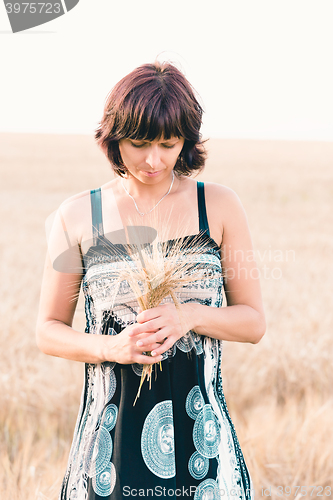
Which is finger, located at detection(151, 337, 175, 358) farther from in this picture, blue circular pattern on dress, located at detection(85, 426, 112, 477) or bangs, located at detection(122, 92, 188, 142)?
bangs, located at detection(122, 92, 188, 142)

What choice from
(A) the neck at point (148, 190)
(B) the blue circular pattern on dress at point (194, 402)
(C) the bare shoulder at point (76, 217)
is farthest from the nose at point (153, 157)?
(B) the blue circular pattern on dress at point (194, 402)

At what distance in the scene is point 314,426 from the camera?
323 centimetres

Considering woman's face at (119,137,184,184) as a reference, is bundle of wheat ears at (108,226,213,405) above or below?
below

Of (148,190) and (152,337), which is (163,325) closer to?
(152,337)

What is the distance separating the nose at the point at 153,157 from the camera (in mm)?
1520

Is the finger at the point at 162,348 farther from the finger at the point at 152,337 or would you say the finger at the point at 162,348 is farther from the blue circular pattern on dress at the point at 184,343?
the blue circular pattern on dress at the point at 184,343

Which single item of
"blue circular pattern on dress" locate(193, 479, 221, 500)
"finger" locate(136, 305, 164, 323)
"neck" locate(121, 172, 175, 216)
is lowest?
"blue circular pattern on dress" locate(193, 479, 221, 500)

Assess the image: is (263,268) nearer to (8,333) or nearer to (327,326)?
(327,326)

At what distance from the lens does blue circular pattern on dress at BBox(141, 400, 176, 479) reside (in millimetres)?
1529

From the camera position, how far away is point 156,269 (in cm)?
145

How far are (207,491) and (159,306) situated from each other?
0.61 metres

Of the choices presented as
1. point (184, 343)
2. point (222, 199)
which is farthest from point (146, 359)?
point (222, 199)

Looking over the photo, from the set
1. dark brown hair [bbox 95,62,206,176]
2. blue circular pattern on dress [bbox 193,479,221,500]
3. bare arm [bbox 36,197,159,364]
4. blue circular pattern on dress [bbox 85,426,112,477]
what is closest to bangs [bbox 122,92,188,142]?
dark brown hair [bbox 95,62,206,176]

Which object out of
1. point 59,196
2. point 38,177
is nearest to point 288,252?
point 59,196
